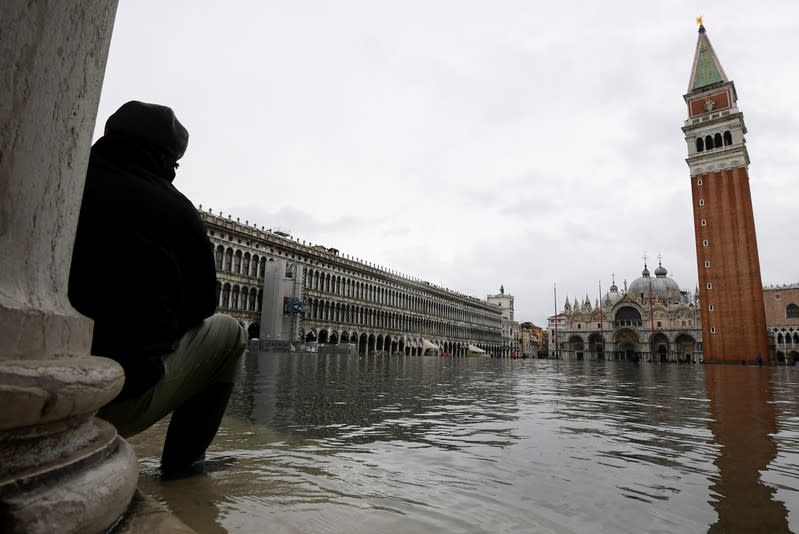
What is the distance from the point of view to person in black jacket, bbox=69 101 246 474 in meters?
1.66

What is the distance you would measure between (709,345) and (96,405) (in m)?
54.5

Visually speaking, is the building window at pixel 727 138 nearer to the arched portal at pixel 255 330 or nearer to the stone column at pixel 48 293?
the arched portal at pixel 255 330

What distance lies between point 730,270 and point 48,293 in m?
54.5

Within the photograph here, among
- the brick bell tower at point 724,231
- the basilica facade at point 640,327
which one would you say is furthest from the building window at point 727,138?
the basilica facade at point 640,327

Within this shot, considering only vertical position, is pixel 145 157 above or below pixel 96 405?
above

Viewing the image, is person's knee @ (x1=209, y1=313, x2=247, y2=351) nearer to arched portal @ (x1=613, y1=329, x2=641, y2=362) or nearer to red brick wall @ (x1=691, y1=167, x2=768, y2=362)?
red brick wall @ (x1=691, y1=167, x2=768, y2=362)

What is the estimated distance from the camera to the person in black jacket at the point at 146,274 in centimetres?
166

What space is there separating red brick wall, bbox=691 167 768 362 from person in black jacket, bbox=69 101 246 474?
5279 cm

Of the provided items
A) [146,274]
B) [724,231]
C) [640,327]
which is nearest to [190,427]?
[146,274]

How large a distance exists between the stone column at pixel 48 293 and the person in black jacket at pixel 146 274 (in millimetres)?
389

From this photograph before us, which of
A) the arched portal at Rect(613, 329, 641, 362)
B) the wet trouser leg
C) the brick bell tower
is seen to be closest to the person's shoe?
the wet trouser leg

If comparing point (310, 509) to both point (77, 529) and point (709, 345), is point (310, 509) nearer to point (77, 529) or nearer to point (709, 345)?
point (77, 529)

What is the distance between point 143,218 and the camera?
5.86 ft

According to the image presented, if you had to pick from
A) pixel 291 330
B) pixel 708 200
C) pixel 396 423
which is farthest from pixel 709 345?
pixel 396 423
